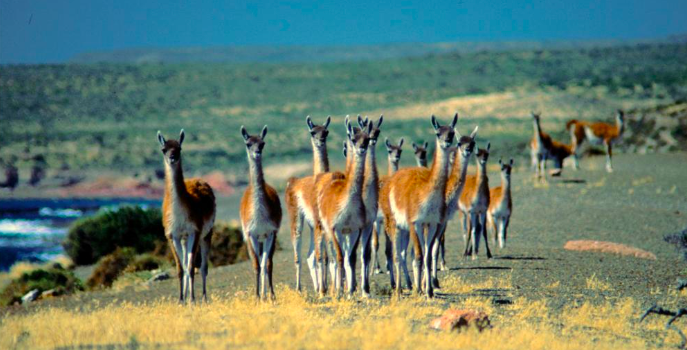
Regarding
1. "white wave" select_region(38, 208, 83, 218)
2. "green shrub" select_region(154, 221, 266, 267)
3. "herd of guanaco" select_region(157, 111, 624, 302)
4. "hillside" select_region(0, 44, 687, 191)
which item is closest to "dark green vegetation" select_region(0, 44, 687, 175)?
"hillside" select_region(0, 44, 687, 191)

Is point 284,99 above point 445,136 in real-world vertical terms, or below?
above

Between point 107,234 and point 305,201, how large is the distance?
48.1ft

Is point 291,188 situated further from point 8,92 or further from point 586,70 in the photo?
point 586,70

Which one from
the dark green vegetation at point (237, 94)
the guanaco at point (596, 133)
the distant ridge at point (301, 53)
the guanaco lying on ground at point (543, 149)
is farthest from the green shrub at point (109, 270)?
the distant ridge at point (301, 53)

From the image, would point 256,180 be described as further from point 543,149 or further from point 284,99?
point 284,99

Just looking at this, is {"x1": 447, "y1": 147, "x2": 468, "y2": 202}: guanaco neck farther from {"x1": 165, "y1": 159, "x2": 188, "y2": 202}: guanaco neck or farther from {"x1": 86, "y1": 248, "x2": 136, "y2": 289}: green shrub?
{"x1": 86, "y1": 248, "x2": 136, "y2": 289}: green shrub

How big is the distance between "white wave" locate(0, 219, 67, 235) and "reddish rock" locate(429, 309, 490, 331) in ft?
85.7

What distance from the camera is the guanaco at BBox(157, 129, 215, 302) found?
43.1 feet

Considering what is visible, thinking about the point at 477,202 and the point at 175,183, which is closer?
the point at 175,183

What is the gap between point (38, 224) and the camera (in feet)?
124

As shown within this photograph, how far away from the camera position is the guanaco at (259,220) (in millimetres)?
13102

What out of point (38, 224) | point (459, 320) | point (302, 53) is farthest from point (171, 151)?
point (302, 53)

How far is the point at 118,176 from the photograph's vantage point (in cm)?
5309

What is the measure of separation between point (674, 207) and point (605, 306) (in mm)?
15559
